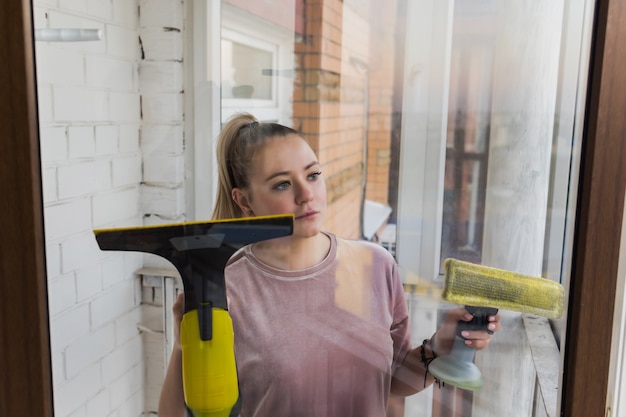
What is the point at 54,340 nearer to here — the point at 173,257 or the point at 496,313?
the point at 173,257

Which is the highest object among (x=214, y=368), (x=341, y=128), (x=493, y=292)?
(x=341, y=128)

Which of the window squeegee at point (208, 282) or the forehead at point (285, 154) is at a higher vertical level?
the forehead at point (285, 154)

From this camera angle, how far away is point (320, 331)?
835mm

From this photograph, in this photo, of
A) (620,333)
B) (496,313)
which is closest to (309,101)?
(496,313)

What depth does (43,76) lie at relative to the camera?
0.83 metres

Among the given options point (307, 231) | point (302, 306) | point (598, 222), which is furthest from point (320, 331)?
point (598, 222)

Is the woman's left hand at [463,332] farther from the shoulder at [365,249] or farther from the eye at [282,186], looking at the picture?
the eye at [282,186]

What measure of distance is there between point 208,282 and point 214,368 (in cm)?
12

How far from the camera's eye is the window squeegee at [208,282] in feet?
2.62

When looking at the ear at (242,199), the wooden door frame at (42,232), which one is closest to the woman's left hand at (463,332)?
the wooden door frame at (42,232)

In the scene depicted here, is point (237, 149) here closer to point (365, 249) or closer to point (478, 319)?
point (365, 249)

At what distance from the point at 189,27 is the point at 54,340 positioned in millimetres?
516

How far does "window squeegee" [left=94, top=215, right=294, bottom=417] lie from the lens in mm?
797

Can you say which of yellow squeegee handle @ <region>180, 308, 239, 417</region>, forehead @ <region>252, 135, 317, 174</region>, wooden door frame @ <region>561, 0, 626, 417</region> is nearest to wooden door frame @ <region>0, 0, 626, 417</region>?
wooden door frame @ <region>561, 0, 626, 417</region>
